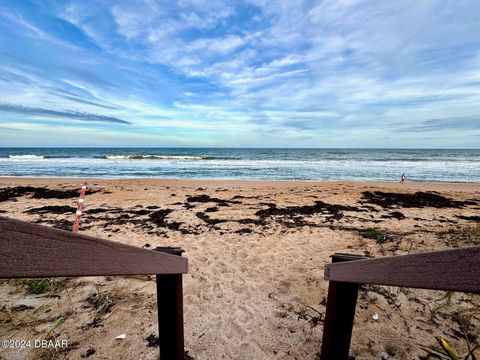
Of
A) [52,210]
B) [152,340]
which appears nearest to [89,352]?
[152,340]

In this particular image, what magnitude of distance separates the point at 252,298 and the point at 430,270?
305 cm

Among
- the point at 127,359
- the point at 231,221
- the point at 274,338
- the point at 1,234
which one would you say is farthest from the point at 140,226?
the point at 1,234

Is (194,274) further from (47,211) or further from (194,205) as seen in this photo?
(47,211)

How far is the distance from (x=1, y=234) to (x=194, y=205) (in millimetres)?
8705

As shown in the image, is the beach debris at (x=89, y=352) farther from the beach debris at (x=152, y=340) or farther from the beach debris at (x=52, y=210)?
the beach debris at (x=52, y=210)

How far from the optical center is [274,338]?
2.93m

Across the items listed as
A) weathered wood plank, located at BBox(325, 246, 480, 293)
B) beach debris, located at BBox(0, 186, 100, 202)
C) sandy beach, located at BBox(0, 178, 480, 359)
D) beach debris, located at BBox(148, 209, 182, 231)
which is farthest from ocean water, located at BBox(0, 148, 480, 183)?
weathered wood plank, located at BBox(325, 246, 480, 293)

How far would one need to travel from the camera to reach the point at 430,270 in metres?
1.03

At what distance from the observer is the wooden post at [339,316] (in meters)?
1.95

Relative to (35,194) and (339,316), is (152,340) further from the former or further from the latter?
(35,194)

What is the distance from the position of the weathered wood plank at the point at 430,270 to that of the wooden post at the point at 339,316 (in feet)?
1.67

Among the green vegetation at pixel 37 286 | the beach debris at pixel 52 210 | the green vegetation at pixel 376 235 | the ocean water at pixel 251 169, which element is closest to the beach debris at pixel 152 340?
the green vegetation at pixel 37 286

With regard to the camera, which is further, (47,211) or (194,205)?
(194,205)

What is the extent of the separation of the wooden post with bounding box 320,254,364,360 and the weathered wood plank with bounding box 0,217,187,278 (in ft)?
4.95
